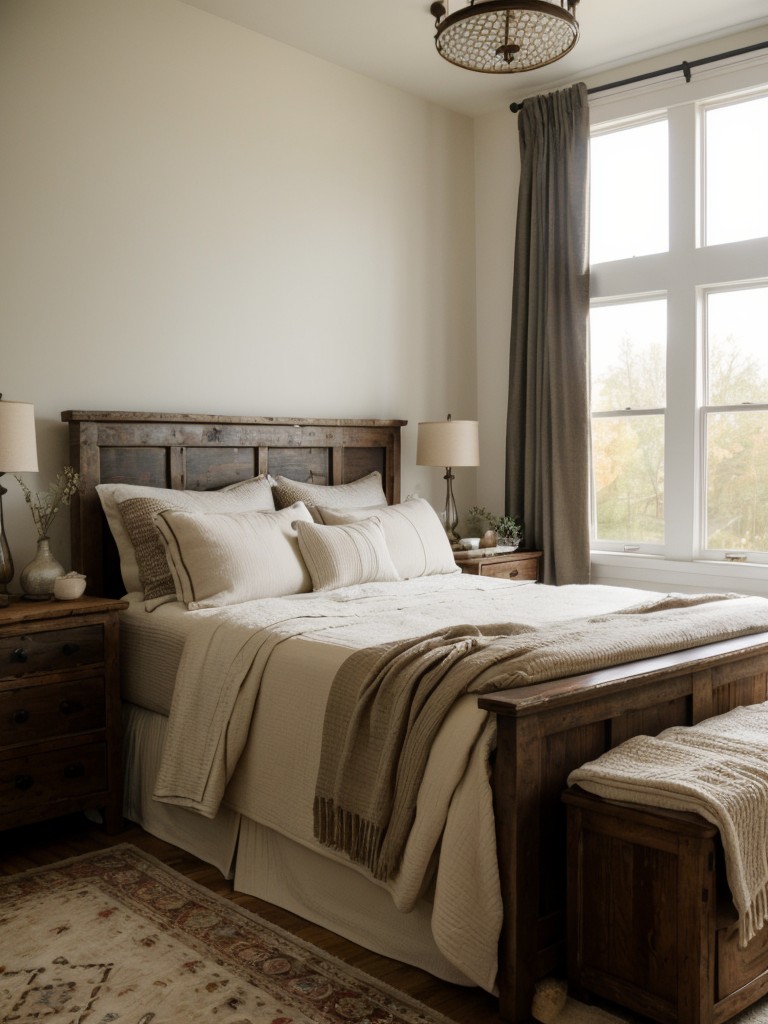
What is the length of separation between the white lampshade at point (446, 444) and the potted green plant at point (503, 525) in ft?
1.37

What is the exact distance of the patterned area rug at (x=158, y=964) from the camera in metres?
2.16

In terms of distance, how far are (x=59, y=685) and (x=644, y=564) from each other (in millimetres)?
2934

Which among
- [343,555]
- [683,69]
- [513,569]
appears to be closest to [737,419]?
[513,569]

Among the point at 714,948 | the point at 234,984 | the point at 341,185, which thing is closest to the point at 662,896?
the point at 714,948

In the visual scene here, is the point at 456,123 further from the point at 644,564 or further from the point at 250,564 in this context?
the point at 250,564

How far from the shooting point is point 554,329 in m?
5.01

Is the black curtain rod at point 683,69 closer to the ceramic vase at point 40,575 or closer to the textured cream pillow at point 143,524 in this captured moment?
the textured cream pillow at point 143,524

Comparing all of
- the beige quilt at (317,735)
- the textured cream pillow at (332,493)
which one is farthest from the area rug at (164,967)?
the textured cream pillow at (332,493)

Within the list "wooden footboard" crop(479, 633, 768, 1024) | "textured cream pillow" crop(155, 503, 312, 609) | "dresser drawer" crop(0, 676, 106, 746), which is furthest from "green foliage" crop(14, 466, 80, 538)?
"wooden footboard" crop(479, 633, 768, 1024)

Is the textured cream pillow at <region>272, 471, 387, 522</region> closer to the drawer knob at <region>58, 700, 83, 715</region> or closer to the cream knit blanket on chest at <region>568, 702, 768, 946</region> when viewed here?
the drawer knob at <region>58, 700, 83, 715</region>

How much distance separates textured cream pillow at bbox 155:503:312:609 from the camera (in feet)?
11.1

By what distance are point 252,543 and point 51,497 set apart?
803 millimetres

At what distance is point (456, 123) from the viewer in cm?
537

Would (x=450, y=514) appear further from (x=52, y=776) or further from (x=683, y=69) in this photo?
(x=52, y=776)
